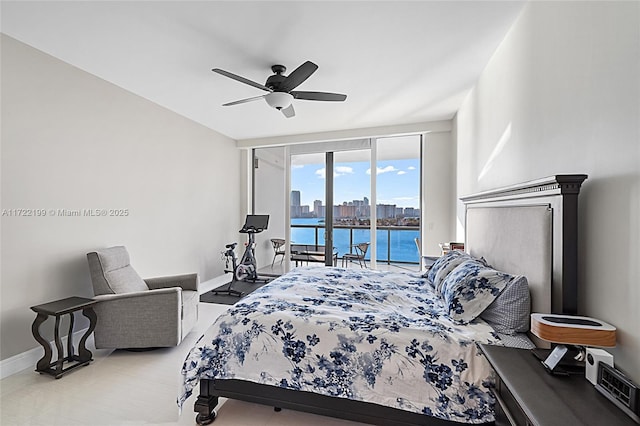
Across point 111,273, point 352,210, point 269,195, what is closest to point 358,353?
point 111,273

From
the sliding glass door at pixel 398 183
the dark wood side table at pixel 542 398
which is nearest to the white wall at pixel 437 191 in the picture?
the sliding glass door at pixel 398 183

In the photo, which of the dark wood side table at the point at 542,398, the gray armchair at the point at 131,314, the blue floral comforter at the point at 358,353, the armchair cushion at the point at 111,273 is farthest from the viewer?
the armchair cushion at the point at 111,273

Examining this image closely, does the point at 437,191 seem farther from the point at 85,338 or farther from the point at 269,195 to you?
the point at 85,338

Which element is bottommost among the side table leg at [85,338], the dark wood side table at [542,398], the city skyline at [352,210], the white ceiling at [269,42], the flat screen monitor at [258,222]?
the side table leg at [85,338]

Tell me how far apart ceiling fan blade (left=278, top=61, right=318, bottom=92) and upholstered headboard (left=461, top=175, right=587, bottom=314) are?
1768 mm

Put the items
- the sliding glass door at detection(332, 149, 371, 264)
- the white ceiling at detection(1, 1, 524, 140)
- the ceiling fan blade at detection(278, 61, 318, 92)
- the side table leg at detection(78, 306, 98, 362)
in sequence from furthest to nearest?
the sliding glass door at detection(332, 149, 371, 264), the side table leg at detection(78, 306, 98, 362), the ceiling fan blade at detection(278, 61, 318, 92), the white ceiling at detection(1, 1, 524, 140)

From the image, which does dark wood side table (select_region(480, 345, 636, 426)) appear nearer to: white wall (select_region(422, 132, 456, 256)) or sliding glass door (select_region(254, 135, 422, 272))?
white wall (select_region(422, 132, 456, 256))

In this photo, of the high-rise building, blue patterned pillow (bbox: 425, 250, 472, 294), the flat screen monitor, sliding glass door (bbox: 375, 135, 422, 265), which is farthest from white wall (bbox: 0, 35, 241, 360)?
blue patterned pillow (bbox: 425, 250, 472, 294)

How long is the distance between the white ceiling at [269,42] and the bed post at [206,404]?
2.63m

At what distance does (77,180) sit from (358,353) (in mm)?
3248

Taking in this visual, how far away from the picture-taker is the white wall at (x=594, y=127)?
45.3 inches

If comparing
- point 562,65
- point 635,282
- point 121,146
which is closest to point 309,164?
point 121,146

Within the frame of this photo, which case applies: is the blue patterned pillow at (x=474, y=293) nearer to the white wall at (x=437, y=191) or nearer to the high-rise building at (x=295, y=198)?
the white wall at (x=437, y=191)

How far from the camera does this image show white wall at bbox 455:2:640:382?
1.15 metres
